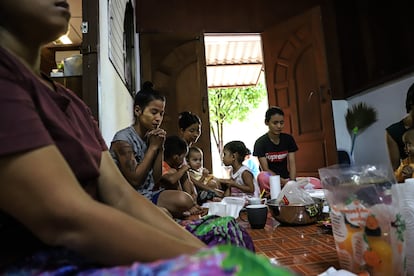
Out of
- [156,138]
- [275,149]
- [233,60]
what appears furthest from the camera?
[233,60]

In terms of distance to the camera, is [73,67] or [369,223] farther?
[73,67]

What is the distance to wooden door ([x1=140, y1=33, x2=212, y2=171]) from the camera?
3404 millimetres

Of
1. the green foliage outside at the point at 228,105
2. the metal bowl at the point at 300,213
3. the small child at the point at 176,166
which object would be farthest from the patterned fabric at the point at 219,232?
the green foliage outside at the point at 228,105

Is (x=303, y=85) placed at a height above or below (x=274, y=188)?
above

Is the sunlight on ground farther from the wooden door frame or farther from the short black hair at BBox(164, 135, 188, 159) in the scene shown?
the wooden door frame

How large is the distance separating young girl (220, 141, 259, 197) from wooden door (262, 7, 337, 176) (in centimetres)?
114

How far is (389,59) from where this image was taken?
136 inches

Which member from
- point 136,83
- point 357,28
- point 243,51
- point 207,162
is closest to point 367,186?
point 207,162

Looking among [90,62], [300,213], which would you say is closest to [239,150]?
[300,213]

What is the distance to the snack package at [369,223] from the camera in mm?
711

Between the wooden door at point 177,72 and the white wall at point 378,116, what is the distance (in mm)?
1581

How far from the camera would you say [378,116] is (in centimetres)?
324

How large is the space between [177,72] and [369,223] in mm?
2986

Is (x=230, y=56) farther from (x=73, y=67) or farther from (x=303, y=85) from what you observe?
(x=73, y=67)
